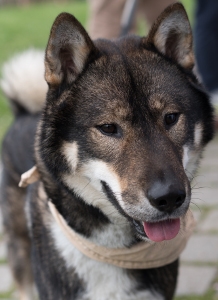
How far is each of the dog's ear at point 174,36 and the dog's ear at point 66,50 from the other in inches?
13.1

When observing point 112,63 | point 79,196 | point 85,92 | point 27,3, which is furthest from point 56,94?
point 27,3

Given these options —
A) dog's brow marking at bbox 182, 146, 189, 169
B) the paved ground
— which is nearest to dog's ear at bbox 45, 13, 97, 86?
dog's brow marking at bbox 182, 146, 189, 169

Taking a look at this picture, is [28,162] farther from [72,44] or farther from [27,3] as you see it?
[27,3]

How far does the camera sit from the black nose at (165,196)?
185 cm

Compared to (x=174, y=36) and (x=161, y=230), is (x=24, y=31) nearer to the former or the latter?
(x=174, y=36)

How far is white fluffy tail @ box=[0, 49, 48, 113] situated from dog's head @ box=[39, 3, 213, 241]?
1.19 metres

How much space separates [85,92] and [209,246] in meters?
1.78

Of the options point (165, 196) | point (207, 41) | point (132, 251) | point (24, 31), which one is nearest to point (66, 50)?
point (165, 196)

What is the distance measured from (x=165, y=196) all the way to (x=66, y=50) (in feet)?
3.02

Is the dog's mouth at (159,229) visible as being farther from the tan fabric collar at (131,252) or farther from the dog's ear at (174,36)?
the dog's ear at (174,36)

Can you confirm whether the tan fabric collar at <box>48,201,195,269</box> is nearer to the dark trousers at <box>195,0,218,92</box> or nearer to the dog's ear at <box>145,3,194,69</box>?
the dog's ear at <box>145,3,194,69</box>

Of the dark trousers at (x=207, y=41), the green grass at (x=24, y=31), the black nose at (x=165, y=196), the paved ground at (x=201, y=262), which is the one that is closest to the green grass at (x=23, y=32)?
the green grass at (x=24, y=31)

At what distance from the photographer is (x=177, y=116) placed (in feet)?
7.14

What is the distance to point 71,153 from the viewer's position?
2207mm
